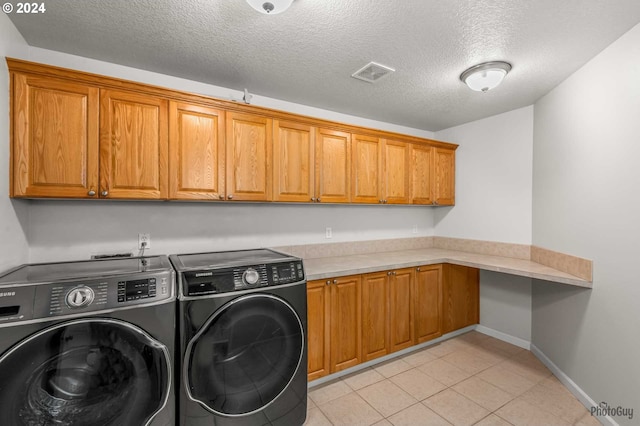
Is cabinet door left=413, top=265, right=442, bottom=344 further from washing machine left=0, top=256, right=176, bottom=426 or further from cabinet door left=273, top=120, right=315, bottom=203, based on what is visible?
washing machine left=0, top=256, right=176, bottom=426

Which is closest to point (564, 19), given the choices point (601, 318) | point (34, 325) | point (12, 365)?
point (601, 318)

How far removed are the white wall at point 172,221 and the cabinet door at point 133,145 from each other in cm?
33

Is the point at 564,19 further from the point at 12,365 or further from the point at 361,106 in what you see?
the point at 12,365

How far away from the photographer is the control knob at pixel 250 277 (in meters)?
1.77

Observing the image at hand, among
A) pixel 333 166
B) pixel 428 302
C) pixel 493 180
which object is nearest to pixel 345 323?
pixel 428 302

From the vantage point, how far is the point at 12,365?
48.1 inches

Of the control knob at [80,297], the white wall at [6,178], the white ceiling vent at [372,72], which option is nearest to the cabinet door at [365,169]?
the white ceiling vent at [372,72]

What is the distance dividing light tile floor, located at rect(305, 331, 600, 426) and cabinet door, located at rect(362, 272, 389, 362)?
0.18 metres

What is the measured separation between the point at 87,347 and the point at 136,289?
1.02ft

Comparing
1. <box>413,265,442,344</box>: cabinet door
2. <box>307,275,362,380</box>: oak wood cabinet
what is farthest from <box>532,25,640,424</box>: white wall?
<box>307,275,362,380</box>: oak wood cabinet

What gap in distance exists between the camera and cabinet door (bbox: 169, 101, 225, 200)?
2053 mm

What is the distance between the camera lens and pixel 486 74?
2180 millimetres

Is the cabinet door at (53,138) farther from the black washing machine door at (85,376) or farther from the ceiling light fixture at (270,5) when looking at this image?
the ceiling light fixture at (270,5)

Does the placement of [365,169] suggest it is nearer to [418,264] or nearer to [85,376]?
[418,264]
